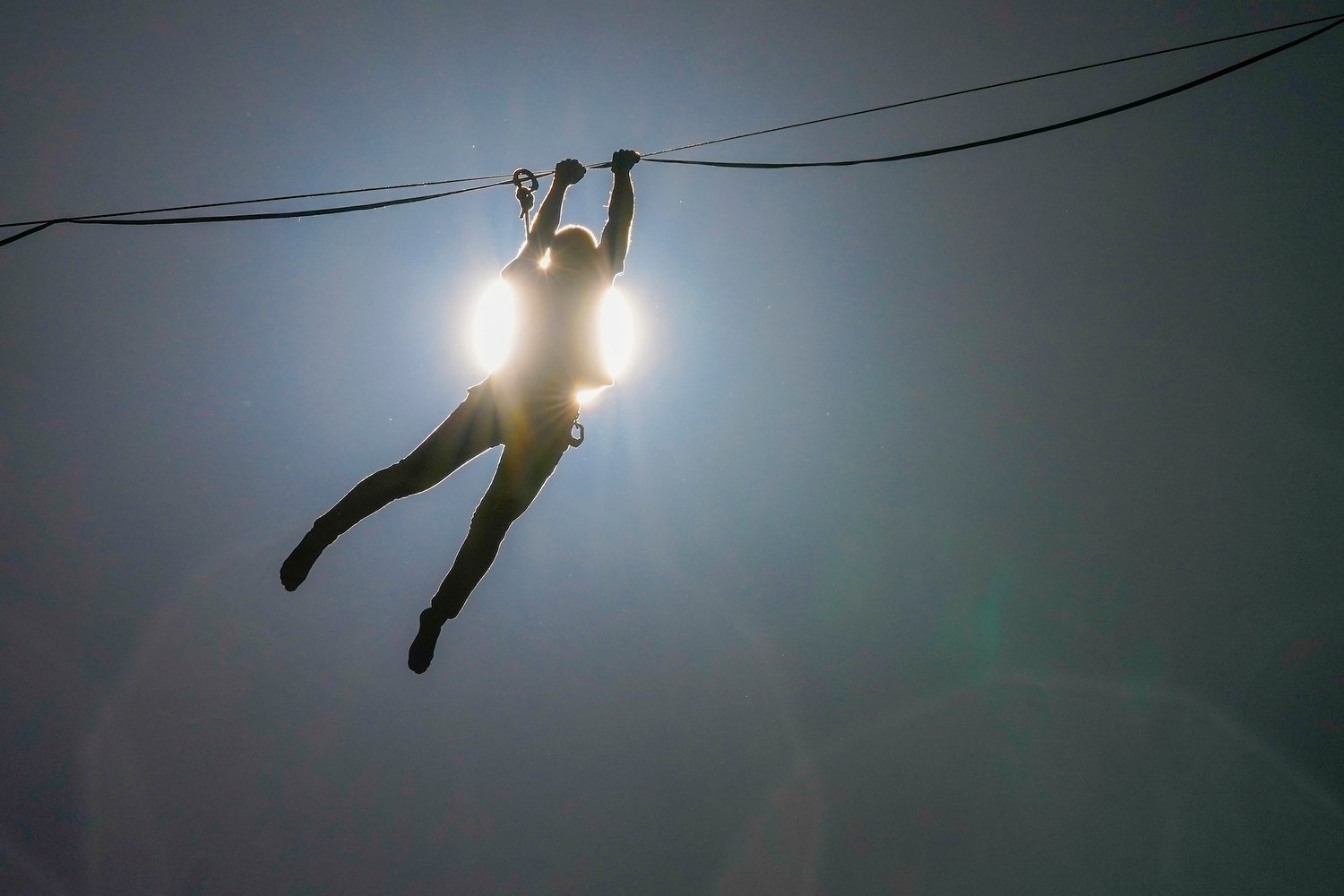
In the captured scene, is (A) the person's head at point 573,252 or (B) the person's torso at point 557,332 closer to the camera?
(B) the person's torso at point 557,332

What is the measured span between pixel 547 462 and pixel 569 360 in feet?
1.77

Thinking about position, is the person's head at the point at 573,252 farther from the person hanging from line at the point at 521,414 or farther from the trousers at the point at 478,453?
the trousers at the point at 478,453

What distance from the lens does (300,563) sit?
3.52 meters

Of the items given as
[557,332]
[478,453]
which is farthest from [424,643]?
[557,332]

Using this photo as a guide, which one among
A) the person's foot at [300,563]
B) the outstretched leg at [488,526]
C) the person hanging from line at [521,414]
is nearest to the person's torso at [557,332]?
the person hanging from line at [521,414]

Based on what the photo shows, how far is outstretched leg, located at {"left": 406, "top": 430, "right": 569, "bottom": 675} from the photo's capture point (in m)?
3.59

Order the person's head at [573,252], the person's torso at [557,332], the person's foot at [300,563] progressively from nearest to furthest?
the person's foot at [300,563] → the person's torso at [557,332] → the person's head at [573,252]

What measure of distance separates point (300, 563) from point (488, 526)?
0.86 meters

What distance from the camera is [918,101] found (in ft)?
16.9

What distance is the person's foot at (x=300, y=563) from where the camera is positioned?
352 centimetres

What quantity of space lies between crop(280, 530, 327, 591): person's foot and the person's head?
5.84ft

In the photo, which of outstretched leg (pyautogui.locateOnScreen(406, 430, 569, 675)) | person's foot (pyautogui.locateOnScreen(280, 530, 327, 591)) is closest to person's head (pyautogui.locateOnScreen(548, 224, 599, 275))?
outstretched leg (pyautogui.locateOnScreen(406, 430, 569, 675))

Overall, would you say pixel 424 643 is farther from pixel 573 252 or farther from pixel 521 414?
pixel 573 252

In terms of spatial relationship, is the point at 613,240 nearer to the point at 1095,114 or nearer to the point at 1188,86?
the point at 1095,114
